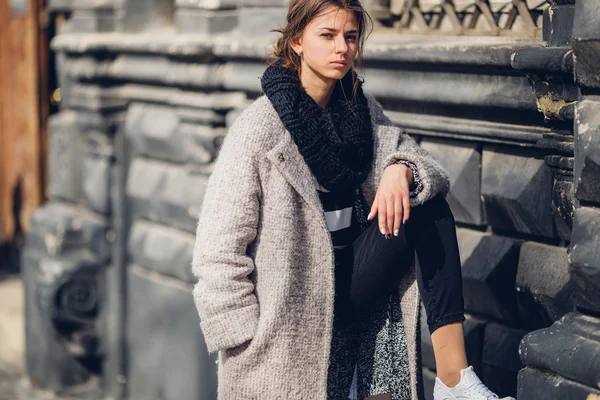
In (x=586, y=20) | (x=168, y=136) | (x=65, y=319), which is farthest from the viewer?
(x=65, y=319)

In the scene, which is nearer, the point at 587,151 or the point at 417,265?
the point at 587,151

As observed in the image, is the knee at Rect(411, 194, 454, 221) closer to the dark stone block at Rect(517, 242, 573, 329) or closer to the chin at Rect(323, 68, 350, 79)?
the chin at Rect(323, 68, 350, 79)

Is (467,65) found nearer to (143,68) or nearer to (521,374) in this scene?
(521,374)

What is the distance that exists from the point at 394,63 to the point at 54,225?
305cm

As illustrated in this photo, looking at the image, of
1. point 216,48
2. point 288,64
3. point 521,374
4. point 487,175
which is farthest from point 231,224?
point 216,48

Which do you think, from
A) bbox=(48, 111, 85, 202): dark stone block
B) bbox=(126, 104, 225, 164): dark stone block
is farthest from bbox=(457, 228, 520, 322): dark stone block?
bbox=(48, 111, 85, 202): dark stone block

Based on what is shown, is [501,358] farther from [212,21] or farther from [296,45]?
[212,21]

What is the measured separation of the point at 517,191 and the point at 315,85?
0.91 metres

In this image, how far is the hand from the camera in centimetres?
312

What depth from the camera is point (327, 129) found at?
10.9ft

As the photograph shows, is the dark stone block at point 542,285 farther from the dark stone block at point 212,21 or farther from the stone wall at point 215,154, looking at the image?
the dark stone block at point 212,21

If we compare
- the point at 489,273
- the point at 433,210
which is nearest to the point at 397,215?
the point at 433,210

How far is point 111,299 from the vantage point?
261 inches

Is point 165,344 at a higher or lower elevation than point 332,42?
lower
